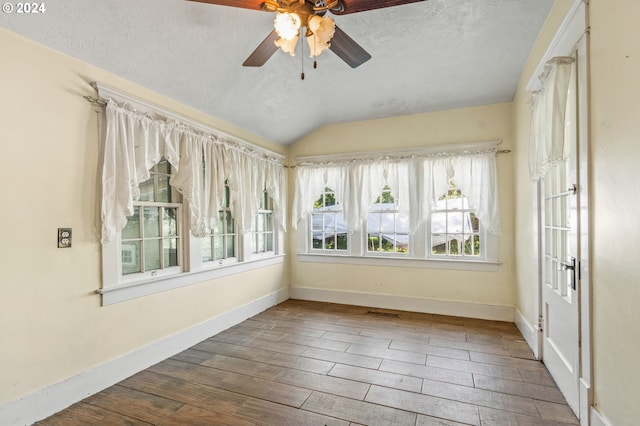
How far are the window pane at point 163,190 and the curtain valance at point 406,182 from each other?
2134mm

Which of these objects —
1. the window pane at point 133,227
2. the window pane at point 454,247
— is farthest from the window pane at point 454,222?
the window pane at point 133,227

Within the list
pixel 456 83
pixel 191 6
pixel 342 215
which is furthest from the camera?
→ pixel 342 215

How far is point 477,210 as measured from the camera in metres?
3.98

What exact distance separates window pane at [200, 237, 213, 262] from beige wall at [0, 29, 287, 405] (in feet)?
3.29

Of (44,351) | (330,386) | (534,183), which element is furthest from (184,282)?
(534,183)

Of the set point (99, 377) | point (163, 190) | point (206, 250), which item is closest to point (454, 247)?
point (206, 250)

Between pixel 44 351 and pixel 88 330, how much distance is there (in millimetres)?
279

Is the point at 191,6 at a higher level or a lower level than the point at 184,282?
higher

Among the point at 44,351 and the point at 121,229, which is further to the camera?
the point at 121,229

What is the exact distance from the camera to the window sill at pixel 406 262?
4.02m

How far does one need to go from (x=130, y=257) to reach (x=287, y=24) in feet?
7.80

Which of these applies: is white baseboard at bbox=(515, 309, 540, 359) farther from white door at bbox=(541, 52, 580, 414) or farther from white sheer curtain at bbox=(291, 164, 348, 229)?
white sheer curtain at bbox=(291, 164, 348, 229)

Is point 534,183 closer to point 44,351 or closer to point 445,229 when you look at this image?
point 445,229

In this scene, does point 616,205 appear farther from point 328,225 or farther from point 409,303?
point 328,225
